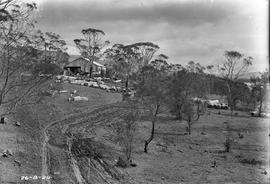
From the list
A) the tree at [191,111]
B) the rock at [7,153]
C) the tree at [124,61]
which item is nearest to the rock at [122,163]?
the rock at [7,153]

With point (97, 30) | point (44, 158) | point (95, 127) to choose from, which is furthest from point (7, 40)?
point (97, 30)

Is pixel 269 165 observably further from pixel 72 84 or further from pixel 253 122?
pixel 72 84

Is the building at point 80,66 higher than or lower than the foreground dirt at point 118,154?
higher

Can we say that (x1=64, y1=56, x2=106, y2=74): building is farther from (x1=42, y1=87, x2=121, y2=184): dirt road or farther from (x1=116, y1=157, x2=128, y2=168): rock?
(x1=116, y1=157, x2=128, y2=168): rock

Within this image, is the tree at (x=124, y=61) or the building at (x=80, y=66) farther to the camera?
the building at (x=80, y=66)

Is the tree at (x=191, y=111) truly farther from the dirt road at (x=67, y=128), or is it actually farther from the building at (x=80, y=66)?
the building at (x=80, y=66)

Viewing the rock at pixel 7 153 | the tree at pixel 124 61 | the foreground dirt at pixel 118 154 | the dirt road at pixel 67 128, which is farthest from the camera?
the tree at pixel 124 61

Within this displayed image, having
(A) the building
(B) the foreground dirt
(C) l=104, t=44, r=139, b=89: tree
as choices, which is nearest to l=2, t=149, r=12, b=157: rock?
(B) the foreground dirt

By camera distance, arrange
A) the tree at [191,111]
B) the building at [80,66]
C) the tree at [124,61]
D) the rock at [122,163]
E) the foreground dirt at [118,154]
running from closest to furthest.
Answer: the foreground dirt at [118,154] < the rock at [122,163] < the tree at [191,111] < the tree at [124,61] < the building at [80,66]

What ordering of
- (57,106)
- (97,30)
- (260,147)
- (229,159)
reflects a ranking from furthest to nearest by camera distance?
(97,30) → (57,106) → (260,147) → (229,159)

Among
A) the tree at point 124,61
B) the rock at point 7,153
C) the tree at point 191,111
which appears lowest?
the rock at point 7,153

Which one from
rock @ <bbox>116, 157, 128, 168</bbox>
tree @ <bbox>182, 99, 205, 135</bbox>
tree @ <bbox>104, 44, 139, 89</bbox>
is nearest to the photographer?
rock @ <bbox>116, 157, 128, 168</bbox>
